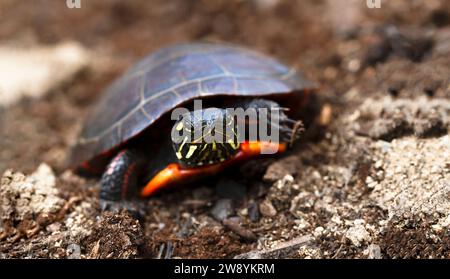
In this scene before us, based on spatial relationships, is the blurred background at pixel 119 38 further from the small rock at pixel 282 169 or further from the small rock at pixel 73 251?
the small rock at pixel 73 251

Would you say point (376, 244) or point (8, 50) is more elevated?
Result: point (8, 50)

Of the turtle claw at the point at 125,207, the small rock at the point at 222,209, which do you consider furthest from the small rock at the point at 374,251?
the turtle claw at the point at 125,207

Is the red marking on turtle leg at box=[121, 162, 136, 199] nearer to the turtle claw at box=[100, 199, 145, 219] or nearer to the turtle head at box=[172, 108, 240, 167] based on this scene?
the turtle claw at box=[100, 199, 145, 219]

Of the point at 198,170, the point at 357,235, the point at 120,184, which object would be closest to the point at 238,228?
the point at 198,170
